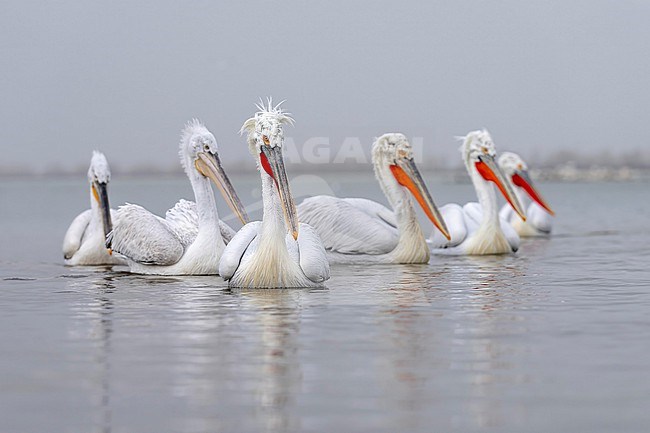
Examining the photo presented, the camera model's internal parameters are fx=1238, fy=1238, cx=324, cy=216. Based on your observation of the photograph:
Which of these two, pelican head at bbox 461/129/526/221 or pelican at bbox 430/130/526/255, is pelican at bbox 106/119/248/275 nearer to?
pelican at bbox 430/130/526/255

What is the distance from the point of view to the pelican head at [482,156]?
12.4 metres

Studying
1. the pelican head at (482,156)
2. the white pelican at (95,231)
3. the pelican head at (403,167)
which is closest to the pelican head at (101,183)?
the white pelican at (95,231)

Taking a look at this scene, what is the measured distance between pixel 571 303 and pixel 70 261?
5.10 m

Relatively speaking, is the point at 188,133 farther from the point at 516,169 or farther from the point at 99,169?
the point at 516,169

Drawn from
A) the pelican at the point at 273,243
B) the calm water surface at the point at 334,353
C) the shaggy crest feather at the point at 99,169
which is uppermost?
the shaggy crest feather at the point at 99,169

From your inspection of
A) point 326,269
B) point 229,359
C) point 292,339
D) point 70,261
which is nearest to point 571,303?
point 326,269

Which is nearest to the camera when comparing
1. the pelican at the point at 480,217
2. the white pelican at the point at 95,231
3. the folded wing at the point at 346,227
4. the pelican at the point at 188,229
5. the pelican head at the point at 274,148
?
the pelican head at the point at 274,148

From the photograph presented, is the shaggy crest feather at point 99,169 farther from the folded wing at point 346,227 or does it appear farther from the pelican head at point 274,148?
the pelican head at point 274,148

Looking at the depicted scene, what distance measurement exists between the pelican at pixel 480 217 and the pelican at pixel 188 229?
279 cm

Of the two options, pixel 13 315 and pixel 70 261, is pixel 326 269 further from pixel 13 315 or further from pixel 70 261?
pixel 70 261

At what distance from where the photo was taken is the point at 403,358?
17.0 ft

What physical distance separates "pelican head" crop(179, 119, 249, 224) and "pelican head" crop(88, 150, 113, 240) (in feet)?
4.78

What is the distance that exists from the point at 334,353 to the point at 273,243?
2.44m

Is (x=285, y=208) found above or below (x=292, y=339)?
above
